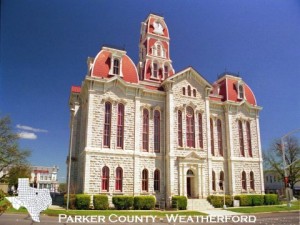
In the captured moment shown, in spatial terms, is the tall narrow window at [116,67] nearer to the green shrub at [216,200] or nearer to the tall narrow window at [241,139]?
the green shrub at [216,200]

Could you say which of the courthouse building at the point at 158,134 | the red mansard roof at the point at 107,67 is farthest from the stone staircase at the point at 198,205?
the red mansard roof at the point at 107,67

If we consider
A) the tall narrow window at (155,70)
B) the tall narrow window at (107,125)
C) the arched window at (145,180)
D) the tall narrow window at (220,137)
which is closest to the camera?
the tall narrow window at (107,125)

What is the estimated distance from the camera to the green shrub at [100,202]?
85.9 ft

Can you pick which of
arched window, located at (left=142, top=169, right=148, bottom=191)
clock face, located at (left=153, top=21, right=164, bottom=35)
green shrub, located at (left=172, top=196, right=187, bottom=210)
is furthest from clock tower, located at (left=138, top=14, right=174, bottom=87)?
green shrub, located at (left=172, top=196, right=187, bottom=210)

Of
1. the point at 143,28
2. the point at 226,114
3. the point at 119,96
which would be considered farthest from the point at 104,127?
the point at 143,28

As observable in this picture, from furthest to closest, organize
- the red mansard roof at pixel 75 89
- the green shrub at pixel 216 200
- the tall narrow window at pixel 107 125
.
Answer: the red mansard roof at pixel 75 89 < the green shrub at pixel 216 200 < the tall narrow window at pixel 107 125

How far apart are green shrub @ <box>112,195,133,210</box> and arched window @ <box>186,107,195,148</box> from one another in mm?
9937

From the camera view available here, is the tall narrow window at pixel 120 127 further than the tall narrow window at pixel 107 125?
Yes

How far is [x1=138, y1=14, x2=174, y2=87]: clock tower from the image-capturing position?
38969 mm

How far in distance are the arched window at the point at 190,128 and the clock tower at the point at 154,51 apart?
22.7 ft

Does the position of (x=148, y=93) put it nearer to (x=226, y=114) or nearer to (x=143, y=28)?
(x=226, y=114)

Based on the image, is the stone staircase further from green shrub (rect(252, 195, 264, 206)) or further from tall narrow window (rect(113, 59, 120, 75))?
tall narrow window (rect(113, 59, 120, 75))

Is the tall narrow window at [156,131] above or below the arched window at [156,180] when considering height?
above

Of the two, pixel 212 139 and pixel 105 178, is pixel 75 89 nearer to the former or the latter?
pixel 105 178
